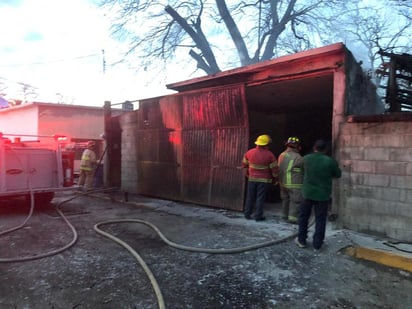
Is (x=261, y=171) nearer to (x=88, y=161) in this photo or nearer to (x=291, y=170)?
(x=291, y=170)

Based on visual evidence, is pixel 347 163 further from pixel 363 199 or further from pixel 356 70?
pixel 356 70

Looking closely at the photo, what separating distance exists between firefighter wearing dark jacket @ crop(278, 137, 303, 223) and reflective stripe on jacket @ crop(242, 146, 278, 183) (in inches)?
6.9

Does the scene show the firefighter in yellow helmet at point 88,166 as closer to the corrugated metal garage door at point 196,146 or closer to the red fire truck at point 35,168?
the corrugated metal garage door at point 196,146

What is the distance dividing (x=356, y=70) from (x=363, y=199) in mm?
2607

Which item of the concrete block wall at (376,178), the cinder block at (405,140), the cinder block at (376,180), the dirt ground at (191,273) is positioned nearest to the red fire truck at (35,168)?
the dirt ground at (191,273)

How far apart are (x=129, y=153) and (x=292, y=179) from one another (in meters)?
6.32

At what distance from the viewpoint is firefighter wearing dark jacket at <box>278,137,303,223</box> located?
669 cm

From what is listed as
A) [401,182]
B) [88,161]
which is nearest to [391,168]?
[401,182]

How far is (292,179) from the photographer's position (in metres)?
6.73

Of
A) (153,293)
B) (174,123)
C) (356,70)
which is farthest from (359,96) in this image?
(153,293)

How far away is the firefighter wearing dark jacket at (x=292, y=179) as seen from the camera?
21.9 feet

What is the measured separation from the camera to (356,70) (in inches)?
261

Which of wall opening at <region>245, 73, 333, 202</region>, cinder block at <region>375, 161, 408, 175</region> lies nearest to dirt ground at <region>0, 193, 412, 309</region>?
cinder block at <region>375, 161, 408, 175</region>

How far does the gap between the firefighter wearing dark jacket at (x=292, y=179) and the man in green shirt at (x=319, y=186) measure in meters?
1.64
